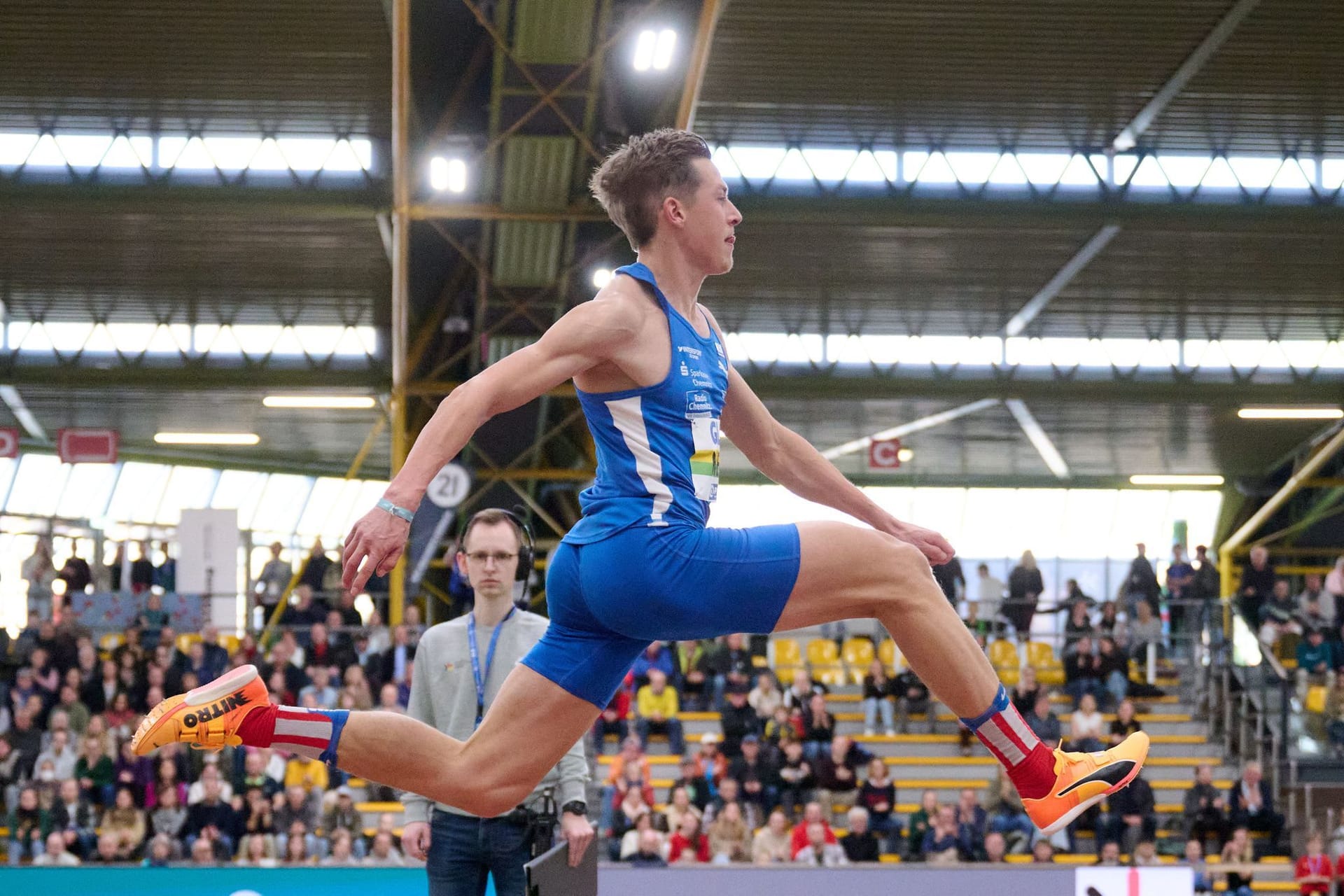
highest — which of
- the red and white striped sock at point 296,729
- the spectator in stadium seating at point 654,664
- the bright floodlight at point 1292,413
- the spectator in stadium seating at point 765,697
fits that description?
the bright floodlight at point 1292,413

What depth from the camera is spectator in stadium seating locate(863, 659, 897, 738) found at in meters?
18.9

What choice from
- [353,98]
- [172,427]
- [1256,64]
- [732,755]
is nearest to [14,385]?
[172,427]

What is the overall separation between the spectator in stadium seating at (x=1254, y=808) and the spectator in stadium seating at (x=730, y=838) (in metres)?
5.12

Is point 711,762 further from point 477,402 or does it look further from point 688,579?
point 477,402

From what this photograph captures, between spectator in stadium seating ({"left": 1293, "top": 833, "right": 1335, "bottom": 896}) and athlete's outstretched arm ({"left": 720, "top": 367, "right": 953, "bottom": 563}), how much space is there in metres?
11.5

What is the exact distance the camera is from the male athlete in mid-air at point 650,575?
3.59 metres

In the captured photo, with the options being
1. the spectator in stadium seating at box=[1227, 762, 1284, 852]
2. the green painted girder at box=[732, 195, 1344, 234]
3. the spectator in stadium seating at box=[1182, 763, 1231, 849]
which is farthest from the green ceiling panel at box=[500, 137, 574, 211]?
the spectator in stadium seating at box=[1227, 762, 1284, 852]

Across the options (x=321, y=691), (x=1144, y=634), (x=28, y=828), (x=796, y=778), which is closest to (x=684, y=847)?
(x=796, y=778)

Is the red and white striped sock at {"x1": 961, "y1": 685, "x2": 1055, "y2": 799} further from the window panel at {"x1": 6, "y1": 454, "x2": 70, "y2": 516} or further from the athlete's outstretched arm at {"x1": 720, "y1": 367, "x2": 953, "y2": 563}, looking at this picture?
the window panel at {"x1": 6, "y1": 454, "x2": 70, "y2": 516}

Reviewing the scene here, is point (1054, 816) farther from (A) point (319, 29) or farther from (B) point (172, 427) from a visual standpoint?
(B) point (172, 427)

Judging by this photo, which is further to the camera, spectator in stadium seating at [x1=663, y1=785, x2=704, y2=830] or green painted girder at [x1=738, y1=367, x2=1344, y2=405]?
green painted girder at [x1=738, y1=367, x2=1344, y2=405]

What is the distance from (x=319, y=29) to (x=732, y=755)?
28.9ft

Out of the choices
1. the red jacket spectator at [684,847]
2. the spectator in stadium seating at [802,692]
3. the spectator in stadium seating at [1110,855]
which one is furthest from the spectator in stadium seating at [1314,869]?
the red jacket spectator at [684,847]

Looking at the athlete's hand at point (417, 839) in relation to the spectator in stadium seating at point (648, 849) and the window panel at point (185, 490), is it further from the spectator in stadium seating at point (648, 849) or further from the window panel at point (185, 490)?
the window panel at point (185, 490)
